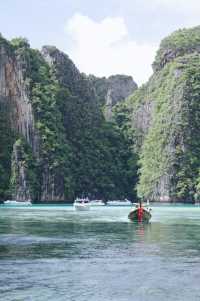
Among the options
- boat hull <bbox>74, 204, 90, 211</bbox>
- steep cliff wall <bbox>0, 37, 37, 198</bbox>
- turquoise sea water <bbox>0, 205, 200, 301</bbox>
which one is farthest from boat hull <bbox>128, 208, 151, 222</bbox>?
steep cliff wall <bbox>0, 37, 37, 198</bbox>

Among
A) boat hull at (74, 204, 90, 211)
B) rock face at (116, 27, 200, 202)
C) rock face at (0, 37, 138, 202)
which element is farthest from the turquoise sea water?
rock face at (116, 27, 200, 202)

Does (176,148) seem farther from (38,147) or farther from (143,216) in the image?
(143,216)

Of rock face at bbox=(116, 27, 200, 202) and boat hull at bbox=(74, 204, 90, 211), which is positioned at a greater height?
rock face at bbox=(116, 27, 200, 202)

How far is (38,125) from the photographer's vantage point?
185 metres

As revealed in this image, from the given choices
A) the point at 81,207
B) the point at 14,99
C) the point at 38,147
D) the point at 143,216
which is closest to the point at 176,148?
the point at 38,147

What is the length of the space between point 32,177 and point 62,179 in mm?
10588

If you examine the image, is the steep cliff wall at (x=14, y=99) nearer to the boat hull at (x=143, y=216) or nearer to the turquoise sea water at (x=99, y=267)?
the boat hull at (x=143, y=216)

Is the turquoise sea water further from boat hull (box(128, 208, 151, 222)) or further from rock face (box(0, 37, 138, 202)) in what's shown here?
rock face (box(0, 37, 138, 202))

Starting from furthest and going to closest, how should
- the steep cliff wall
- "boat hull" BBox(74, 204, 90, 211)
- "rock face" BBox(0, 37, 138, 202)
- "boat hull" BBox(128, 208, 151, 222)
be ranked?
the steep cliff wall
"rock face" BBox(0, 37, 138, 202)
"boat hull" BBox(74, 204, 90, 211)
"boat hull" BBox(128, 208, 151, 222)

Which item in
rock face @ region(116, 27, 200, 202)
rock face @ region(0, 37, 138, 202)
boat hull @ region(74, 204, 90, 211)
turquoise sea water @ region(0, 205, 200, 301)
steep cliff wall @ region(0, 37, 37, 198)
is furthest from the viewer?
steep cliff wall @ region(0, 37, 37, 198)

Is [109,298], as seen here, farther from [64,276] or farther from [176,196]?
[176,196]

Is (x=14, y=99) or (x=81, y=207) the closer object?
(x=81, y=207)

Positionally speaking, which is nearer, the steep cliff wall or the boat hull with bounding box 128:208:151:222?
the boat hull with bounding box 128:208:151:222

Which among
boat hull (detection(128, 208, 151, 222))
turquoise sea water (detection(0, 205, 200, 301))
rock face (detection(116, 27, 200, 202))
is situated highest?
rock face (detection(116, 27, 200, 202))
